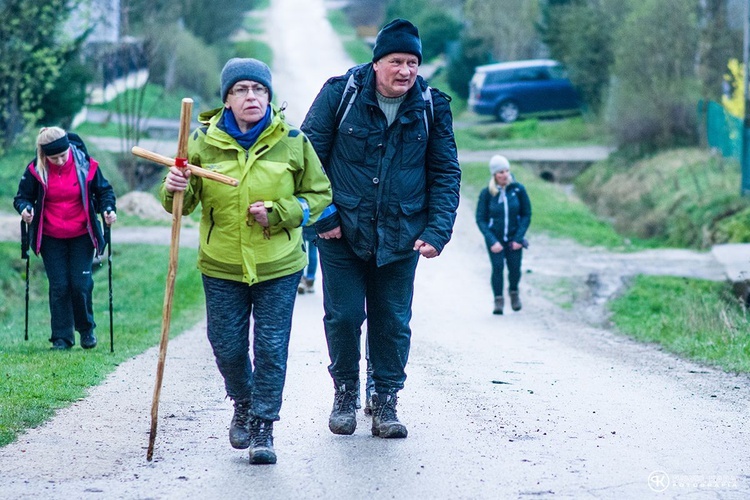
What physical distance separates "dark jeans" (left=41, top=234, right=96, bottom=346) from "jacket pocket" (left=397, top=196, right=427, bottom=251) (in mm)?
4402

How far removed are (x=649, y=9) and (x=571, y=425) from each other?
80.5ft

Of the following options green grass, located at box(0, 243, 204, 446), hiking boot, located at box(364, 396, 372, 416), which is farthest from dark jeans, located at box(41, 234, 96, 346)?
hiking boot, located at box(364, 396, 372, 416)

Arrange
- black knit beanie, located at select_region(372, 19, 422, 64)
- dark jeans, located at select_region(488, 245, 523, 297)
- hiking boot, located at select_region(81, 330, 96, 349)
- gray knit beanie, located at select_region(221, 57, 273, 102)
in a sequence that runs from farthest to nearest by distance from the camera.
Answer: dark jeans, located at select_region(488, 245, 523, 297) < hiking boot, located at select_region(81, 330, 96, 349) < black knit beanie, located at select_region(372, 19, 422, 64) < gray knit beanie, located at select_region(221, 57, 273, 102)

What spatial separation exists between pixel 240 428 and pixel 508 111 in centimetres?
3582

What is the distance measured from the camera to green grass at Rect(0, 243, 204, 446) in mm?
7805

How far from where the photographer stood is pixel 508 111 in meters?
41.3

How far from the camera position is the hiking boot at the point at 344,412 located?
22.2 feet

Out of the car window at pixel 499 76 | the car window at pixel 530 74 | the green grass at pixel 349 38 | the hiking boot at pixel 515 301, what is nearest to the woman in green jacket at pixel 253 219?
the hiking boot at pixel 515 301

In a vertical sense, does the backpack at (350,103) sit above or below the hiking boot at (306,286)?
above

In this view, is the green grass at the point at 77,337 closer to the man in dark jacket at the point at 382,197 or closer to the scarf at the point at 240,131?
the man in dark jacket at the point at 382,197

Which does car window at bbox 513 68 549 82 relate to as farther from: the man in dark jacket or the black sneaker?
the man in dark jacket

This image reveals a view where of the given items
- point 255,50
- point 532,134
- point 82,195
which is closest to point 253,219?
point 82,195

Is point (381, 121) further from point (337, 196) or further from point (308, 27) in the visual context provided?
point (308, 27)

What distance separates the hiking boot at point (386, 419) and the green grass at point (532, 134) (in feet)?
95.6
